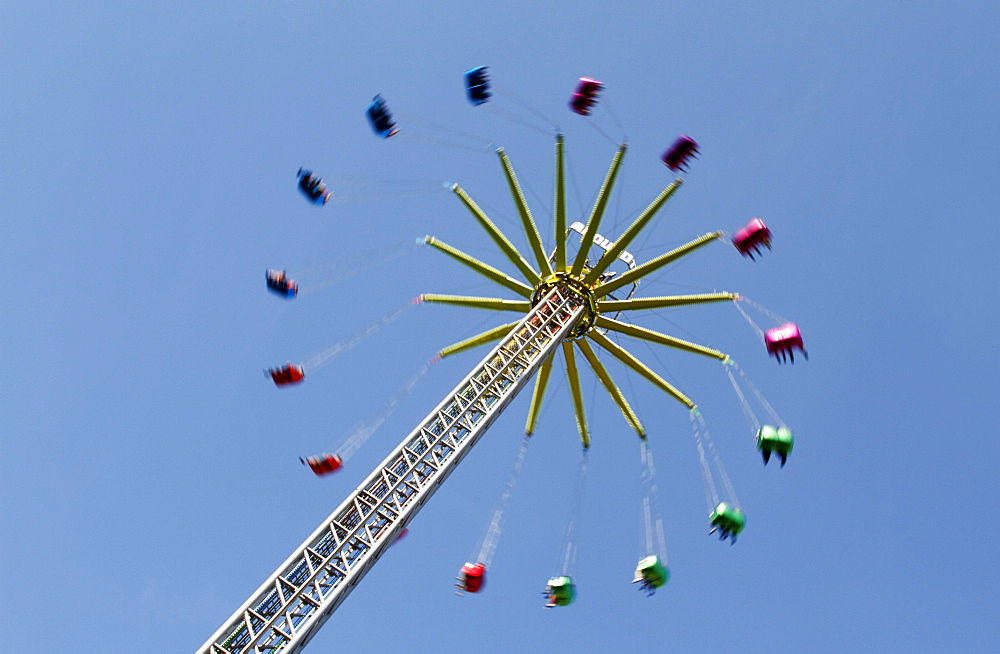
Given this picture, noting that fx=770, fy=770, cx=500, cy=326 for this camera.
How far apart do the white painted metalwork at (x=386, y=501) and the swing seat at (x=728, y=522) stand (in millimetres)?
6689

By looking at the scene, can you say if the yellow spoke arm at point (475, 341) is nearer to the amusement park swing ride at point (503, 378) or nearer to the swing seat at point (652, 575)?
the amusement park swing ride at point (503, 378)

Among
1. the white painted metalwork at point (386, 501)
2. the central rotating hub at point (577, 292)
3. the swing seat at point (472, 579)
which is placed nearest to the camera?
the white painted metalwork at point (386, 501)

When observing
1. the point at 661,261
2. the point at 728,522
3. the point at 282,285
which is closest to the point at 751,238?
the point at 661,261

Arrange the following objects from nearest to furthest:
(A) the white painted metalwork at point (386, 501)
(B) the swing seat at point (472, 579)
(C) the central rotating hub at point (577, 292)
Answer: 1. (A) the white painted metalwork at point (386, 501)
2. (B) the swing seat at point (472, 579)
3. (C) the central rotating hub at point (577, 292)

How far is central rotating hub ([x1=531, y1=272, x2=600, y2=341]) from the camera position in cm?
2345

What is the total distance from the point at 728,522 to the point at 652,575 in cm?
274

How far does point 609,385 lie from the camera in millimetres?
23297

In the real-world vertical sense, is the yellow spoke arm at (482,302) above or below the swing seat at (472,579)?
above

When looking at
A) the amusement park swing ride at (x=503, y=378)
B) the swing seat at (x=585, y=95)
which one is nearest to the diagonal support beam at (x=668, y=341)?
the amusement park swing ride at (x=503, y=378)

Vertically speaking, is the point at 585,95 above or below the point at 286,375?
above

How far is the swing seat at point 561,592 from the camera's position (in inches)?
853

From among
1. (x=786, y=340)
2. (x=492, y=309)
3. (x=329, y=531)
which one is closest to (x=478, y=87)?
(x=492, y=309)

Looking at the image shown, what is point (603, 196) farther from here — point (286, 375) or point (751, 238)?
point (286, 375)

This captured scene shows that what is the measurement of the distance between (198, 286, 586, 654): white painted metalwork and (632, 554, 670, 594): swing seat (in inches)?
236
